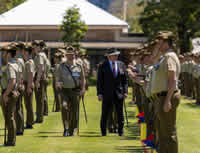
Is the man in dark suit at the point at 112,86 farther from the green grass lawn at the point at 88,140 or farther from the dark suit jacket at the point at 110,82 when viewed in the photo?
the green grass lawn at the point at 88,140

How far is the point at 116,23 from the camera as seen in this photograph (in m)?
58.2

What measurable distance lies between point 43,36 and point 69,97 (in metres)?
45.1

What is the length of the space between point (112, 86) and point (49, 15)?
4935 centimetres

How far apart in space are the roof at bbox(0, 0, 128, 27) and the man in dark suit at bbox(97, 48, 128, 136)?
43272 mm

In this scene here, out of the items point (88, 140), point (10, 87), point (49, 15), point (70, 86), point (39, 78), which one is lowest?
point (88, 140)

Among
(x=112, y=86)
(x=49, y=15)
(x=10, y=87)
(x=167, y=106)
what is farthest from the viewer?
(x=49, y=15)

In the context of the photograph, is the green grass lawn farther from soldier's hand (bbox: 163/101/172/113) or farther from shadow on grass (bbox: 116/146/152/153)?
soldier's hand (bbox: 163/101/172/113)

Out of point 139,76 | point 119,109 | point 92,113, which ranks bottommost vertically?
point 92,113

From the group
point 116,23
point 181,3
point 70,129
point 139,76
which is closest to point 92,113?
point 70,129

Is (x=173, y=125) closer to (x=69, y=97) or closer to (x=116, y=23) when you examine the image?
(x=69, y=97)

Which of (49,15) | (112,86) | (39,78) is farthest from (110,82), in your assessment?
(49,15)

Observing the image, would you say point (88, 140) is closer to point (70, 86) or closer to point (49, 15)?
point (70, 86)

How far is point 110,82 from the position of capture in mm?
13602

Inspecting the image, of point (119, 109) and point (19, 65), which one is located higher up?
point (19, 65)
